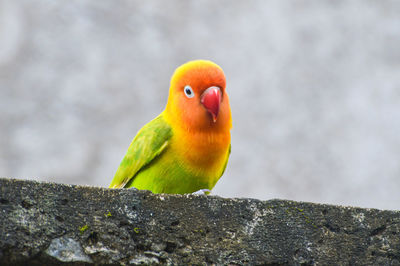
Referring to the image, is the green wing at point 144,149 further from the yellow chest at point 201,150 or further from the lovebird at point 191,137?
the yellow chest at point 201,150

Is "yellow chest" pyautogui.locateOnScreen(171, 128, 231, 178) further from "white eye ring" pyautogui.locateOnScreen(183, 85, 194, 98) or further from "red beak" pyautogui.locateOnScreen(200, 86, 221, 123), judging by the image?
"white eye ring" pyautogui.locateOnScreen(183, 85, 194, 98)

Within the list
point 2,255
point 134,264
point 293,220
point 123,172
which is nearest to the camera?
point 2,255

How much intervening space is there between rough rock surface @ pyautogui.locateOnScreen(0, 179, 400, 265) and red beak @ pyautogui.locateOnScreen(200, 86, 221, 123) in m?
1.20

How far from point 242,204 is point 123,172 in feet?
5.73

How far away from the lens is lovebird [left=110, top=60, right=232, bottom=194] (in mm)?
3365

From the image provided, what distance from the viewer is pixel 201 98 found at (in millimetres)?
3381

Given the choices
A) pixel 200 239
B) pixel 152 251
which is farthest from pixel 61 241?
pixel 200 239

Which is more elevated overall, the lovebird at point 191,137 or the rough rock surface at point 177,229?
the lovebird at point 191,137

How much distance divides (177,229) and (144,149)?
5.36ft

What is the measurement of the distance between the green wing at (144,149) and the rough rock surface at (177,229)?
1.45 meters

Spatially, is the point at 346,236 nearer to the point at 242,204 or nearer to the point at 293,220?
the point at 293,220

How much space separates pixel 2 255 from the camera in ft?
6.06

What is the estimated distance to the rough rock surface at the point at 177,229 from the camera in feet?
6.23

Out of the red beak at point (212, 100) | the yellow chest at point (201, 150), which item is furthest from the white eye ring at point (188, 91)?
the yellow chest at point (201, 150)
